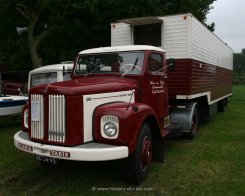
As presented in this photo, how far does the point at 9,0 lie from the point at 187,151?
1411cm

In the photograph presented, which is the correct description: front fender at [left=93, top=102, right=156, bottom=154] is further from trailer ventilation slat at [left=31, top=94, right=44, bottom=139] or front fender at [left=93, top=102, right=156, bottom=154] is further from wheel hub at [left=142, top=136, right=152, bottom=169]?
trailer ventilation slat at [left=31, top=94, right=44, bottom=139]

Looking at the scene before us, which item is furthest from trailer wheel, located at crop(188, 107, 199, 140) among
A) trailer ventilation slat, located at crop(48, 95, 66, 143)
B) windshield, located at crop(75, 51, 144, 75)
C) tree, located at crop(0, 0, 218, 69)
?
tree, located at crop(0, 0, 218, 69)

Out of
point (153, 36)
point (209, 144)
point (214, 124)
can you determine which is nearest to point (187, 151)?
point (209, 144)

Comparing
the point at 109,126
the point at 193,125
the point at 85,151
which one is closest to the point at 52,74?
the point at 193,125

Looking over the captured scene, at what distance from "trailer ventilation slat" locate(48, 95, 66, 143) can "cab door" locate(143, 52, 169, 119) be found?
1.94 meters

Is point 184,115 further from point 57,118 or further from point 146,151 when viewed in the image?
point 57,118

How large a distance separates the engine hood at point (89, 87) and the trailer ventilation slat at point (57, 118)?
0.38 ft

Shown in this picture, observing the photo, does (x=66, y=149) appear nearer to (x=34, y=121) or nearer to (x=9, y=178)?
(x=34, y=121)

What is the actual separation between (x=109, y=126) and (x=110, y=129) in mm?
49

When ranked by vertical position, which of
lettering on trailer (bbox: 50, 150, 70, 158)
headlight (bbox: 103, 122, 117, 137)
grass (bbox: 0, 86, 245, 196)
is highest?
headlight (bbox: 103, 122, 117, 137)

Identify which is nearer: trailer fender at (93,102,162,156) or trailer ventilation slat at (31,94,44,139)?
trailer fender at (93,102,162,156)

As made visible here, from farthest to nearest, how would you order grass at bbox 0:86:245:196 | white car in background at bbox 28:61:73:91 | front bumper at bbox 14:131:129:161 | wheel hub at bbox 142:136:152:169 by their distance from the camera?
white car in background at bbox 28:61:73:91 < wheel hub at bbox 142:136:152:169 < grass at bbox 0:86:245:196 < front bumper at bbox 14:131:129:161

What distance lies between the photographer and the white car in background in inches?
424

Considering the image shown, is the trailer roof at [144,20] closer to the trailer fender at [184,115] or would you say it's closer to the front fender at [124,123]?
the trailer fender at [184,115]
